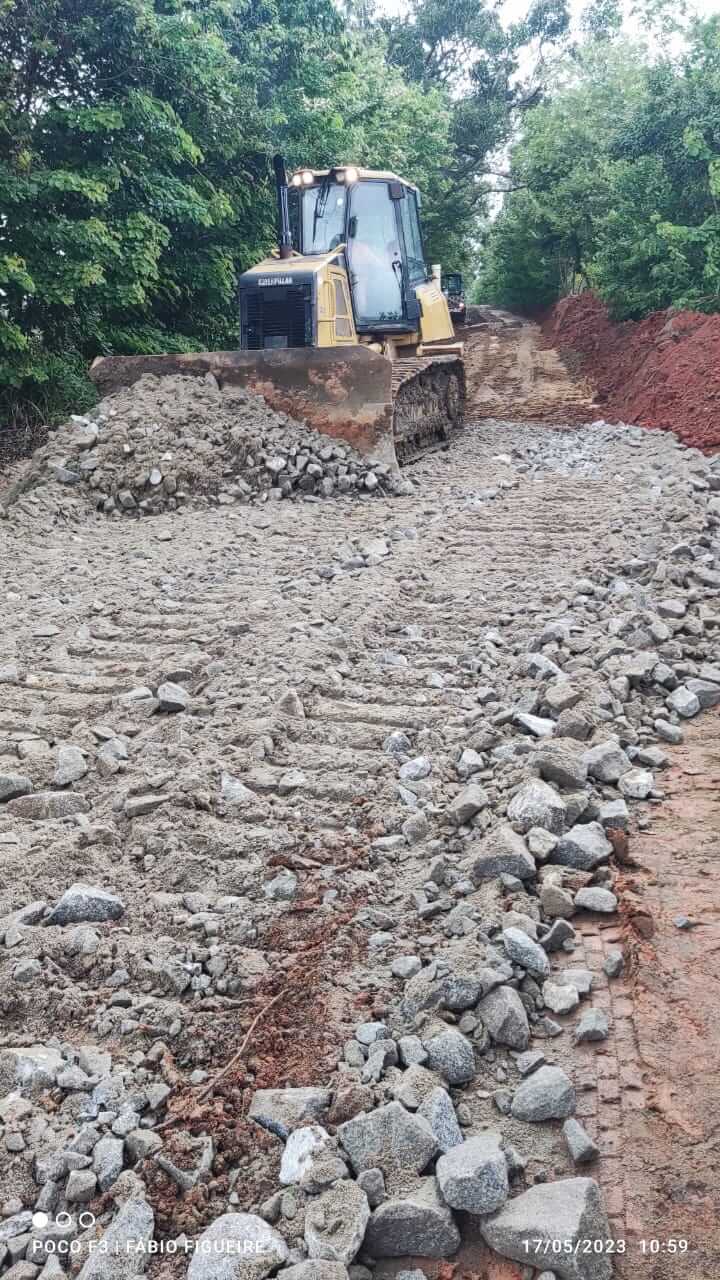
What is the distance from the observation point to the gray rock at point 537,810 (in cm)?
328

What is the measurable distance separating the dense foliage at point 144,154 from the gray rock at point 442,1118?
990 centimetres

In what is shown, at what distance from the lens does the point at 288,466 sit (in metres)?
9.05

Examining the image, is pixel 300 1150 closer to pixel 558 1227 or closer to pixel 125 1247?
pixel 125 1247

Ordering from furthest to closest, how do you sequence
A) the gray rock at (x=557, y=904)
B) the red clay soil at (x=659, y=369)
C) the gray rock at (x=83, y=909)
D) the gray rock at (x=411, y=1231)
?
the red clay soil at (x=659, y=369) → the gray rock at (x=83, y=909) → the gray rock at (x=557, y=904) → the gray rock at (x=411, y=1231)

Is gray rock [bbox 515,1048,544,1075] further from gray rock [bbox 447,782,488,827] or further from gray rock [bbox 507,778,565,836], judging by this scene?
gray rock [bbox 447,782,488,827]

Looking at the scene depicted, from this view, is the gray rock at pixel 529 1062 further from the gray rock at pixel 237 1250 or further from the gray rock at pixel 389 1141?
the gray rock at pixel 237 1250

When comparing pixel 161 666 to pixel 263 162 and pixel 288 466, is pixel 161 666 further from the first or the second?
pixel 263 162

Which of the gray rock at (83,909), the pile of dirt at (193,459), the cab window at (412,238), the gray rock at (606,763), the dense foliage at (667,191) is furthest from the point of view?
the dense foliage at (667,191)

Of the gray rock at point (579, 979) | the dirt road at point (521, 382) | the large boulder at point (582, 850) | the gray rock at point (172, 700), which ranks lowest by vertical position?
the gray rock at point (579, 979)

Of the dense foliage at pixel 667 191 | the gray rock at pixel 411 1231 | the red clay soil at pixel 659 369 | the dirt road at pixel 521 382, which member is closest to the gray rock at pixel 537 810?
the gray rock at pixel 411 1231

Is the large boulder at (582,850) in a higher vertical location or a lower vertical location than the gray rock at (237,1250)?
higher

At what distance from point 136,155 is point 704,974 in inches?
480

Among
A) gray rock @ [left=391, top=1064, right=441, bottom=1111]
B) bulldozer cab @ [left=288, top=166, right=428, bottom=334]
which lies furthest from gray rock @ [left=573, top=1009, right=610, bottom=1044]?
bulldozer cab @ [left=288, top=166, right=428, bottom=334]

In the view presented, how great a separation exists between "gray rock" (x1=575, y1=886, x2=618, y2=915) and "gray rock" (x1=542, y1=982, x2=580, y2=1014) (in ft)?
1.13
